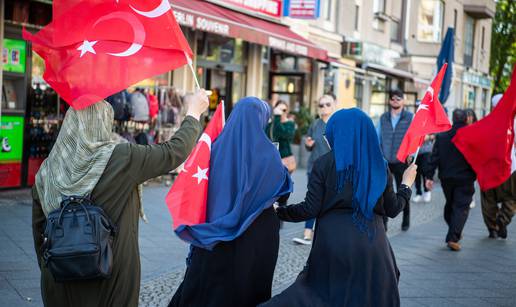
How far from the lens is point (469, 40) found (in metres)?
40.5

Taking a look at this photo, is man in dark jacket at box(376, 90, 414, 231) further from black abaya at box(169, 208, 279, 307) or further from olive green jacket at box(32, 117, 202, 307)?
olive green jacket at box(32, 117, 202, 307)

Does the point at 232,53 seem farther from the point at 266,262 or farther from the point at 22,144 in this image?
the point at 266,262

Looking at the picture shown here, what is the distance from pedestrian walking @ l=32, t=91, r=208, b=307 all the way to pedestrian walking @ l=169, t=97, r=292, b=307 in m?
0.48

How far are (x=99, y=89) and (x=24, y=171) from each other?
28.6ft

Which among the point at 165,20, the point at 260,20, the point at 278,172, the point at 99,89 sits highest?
the point at 260,20

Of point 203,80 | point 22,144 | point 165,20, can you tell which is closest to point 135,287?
point 165,20

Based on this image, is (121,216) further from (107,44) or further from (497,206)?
(497,206)

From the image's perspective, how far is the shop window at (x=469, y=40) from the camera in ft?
131

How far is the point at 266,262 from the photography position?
450 cm

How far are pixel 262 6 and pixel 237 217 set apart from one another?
14.1 m

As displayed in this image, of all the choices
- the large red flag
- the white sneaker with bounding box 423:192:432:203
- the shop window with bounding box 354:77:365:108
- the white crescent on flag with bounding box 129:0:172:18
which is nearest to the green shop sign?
the large red flag

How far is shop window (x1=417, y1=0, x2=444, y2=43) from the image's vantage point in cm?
3306

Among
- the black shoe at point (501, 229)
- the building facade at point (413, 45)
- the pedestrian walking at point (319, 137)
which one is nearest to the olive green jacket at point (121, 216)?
the pedestrian walking at point (319, 137)

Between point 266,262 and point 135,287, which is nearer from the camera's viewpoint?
point 135,287
